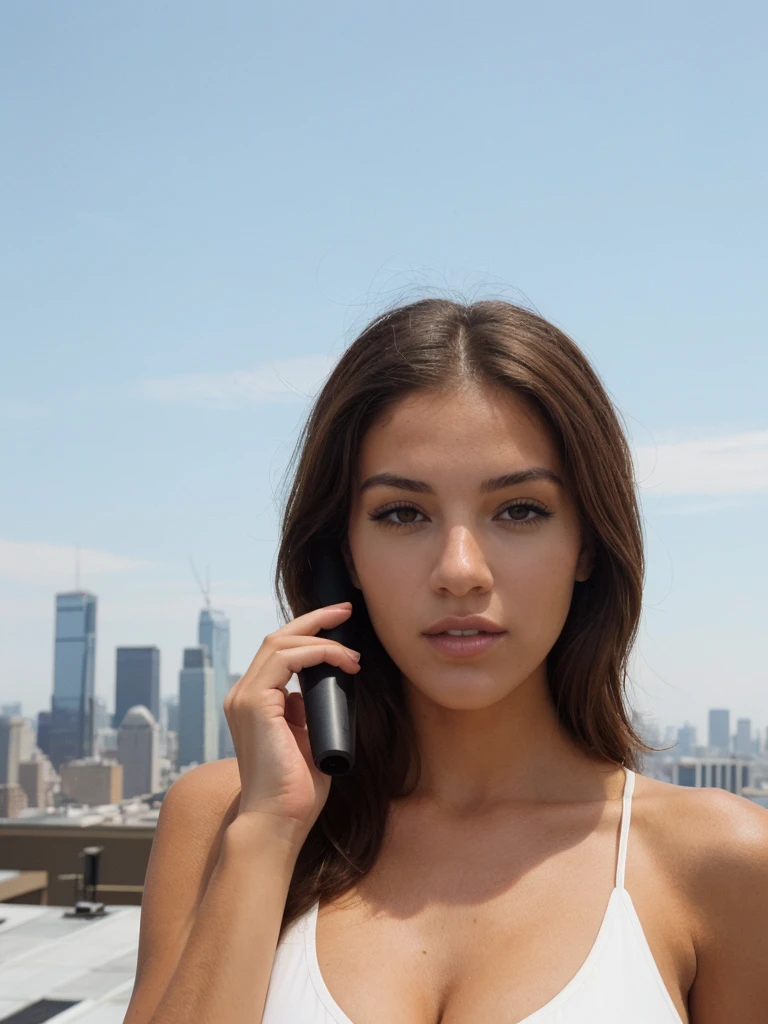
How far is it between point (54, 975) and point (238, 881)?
5587 millimetres

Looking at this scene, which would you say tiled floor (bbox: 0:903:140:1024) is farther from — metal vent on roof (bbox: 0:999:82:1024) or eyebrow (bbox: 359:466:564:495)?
eyebrow (bbox: 359:466:564:495)

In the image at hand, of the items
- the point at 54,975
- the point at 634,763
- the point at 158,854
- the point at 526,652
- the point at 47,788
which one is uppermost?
the point at 526,652

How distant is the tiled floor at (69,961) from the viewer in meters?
5.62

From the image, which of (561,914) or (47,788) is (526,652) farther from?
(47,788)

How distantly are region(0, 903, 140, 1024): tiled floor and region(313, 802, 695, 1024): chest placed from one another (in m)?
3.58

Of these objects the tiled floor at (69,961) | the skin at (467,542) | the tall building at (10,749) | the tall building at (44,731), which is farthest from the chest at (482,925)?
the tall building at (44,731)

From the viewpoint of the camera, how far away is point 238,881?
4.79ft

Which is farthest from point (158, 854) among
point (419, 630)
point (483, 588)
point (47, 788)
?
point (47, 788)

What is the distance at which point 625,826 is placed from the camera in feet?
5.29

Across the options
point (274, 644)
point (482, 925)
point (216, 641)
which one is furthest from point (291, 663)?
point (216, 641)

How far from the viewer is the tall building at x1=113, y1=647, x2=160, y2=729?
35875 millimetres

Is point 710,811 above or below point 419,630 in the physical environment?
below

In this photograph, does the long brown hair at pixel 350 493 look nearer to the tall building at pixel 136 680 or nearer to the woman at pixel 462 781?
the woman at pixel 462 781

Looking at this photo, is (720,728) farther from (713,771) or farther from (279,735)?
(279,735)
